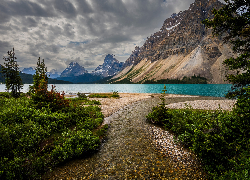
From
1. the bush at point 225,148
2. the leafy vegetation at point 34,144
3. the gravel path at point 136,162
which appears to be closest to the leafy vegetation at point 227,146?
the bush at point 225,148

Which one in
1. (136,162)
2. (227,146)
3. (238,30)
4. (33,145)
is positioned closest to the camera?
(227,146)

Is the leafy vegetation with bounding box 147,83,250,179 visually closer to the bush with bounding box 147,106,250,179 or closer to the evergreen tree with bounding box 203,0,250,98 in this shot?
the bush with bounding box 147,106,250,179

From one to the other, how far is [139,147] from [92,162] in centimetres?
472

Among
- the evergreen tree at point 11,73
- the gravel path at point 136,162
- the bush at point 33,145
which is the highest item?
the evergreen tree at point 11,73

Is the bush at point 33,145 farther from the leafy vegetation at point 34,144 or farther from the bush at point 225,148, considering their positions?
the bush at point 225,148

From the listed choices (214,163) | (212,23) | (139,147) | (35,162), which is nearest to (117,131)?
(139,147)

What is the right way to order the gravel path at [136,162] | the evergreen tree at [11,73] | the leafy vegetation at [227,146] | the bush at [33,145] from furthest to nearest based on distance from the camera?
the evergreen tree at [11,73], the gravel path at [136,162], the bush at [33,145], the leafy vegetation at [227,146]

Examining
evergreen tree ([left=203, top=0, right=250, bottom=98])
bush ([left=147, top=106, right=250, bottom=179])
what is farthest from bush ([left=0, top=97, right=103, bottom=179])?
evergreen tree ([left=203, top=0, right=250, bottom=98])

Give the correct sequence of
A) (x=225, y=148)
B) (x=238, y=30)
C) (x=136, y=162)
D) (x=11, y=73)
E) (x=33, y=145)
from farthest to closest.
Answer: (x=11, y=73), (x=136, y=162), (x=33, y=145), (x=238, y=30), (x=225, y=148)

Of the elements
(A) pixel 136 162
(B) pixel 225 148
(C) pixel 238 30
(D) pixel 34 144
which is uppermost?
(C) pixel 238 30

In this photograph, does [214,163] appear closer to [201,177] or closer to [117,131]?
[201,177]

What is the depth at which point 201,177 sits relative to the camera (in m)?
7.97

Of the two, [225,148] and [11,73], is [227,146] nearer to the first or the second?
[225,148]

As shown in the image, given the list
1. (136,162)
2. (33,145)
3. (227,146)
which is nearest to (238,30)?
(227,146)
